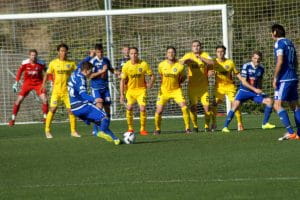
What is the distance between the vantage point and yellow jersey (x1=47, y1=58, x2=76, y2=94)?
1975cm

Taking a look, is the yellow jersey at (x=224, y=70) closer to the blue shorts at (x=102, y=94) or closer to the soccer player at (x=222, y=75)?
the soccer player at (x=222, y=75)

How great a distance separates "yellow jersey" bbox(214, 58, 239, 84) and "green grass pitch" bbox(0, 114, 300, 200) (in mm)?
1571

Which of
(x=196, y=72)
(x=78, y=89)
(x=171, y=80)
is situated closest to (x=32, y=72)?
(x=171, y=80)

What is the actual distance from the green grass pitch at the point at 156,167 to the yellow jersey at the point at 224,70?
1.57 meters

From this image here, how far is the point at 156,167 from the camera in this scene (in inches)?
503

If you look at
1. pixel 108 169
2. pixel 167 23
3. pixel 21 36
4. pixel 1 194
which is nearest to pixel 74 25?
pixel 167 23

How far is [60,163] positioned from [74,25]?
47.7 feet

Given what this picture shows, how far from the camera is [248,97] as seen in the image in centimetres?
1916

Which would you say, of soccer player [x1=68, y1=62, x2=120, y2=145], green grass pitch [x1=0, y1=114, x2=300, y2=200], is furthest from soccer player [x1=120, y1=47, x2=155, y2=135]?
soccer player [x1=68, y1=62, x2=120, y2=145]

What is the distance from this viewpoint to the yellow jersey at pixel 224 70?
64.6ft

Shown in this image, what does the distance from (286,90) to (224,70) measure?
13.4 feet

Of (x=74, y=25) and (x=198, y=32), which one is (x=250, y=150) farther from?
(x=74, y=25)

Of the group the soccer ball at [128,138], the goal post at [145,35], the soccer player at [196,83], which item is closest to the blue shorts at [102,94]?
the soccer player at [196,83]

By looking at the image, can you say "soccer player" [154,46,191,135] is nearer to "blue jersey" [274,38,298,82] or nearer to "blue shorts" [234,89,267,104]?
"blue shorts" [234,89,267,104]
